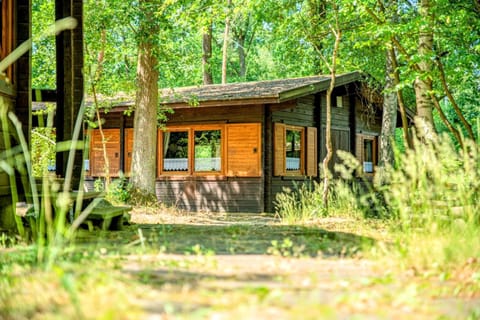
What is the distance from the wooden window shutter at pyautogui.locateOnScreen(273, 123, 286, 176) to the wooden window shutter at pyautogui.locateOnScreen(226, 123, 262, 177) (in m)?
0.38

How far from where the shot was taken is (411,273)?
4.46 m

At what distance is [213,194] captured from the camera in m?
16.5

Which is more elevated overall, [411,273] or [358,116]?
[358,116]

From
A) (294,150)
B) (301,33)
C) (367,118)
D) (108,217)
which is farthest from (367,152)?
(108,217)

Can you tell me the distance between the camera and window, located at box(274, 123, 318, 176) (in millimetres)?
16125

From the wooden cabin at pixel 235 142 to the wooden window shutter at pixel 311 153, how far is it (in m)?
0.02

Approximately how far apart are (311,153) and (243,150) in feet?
6.84

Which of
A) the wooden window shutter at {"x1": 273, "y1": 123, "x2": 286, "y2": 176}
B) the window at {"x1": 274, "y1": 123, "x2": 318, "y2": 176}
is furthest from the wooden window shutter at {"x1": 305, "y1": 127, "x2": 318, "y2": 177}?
the wooden window shutter at {"x1": 273, "y1": 123, "x2": 286, "y2": 176}

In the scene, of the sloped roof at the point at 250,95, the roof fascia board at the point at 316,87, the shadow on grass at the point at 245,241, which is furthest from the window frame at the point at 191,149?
the shadow on grass at the point at 245,241

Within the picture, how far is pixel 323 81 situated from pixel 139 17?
15.5 ft

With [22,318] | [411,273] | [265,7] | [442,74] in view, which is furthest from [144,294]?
[265,7]

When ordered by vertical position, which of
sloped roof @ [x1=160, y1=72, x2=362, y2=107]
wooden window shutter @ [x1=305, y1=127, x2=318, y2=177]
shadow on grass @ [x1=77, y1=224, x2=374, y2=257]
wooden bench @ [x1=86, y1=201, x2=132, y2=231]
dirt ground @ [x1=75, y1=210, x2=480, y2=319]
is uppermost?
sloped roof @ [x1=160, y1=72, x2=362, y2=107]

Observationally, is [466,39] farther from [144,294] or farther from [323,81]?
[144,294]

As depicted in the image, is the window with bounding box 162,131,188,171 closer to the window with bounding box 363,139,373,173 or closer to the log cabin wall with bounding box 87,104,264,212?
the log cabin wall with bounding box 87,104,264,212
